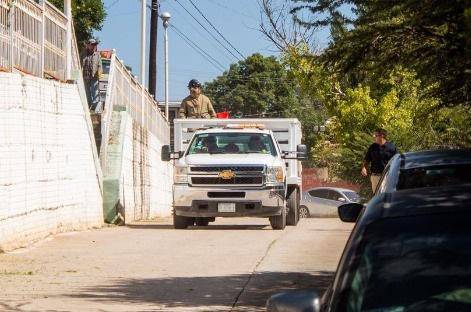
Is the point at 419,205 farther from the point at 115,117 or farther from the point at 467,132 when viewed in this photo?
the point at 115,117

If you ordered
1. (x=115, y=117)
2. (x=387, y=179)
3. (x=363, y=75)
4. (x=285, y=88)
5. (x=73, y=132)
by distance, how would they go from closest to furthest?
(x=387, y=179) → (x=363, y=75) → (x=73, y=132) → (x=115, y=117) → (x=285, y=88)

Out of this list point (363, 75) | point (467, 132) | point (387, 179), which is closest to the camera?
point (387, 179)

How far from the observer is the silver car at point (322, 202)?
38812mm

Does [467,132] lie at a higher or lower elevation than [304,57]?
lower

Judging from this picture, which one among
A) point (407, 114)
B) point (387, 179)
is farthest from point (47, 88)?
point (407, 114)

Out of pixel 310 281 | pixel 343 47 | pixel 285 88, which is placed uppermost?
pixel 285 88

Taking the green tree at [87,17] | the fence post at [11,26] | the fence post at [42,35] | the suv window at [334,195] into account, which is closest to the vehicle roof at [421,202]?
the fence post at [11,26]

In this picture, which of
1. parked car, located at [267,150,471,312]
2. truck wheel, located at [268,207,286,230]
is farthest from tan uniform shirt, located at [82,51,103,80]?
parked car, located at [267,150,471,312]

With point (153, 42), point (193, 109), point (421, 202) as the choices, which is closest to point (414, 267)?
point (421, 202)

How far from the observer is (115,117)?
76.9 ft

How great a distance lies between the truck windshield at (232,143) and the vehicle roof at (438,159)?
12.7m

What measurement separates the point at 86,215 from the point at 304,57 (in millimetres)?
9070

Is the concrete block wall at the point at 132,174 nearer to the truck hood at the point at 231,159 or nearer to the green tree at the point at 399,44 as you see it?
the truck hood at the point at 231,159

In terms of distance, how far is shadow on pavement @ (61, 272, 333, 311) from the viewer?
9719 millimetres
